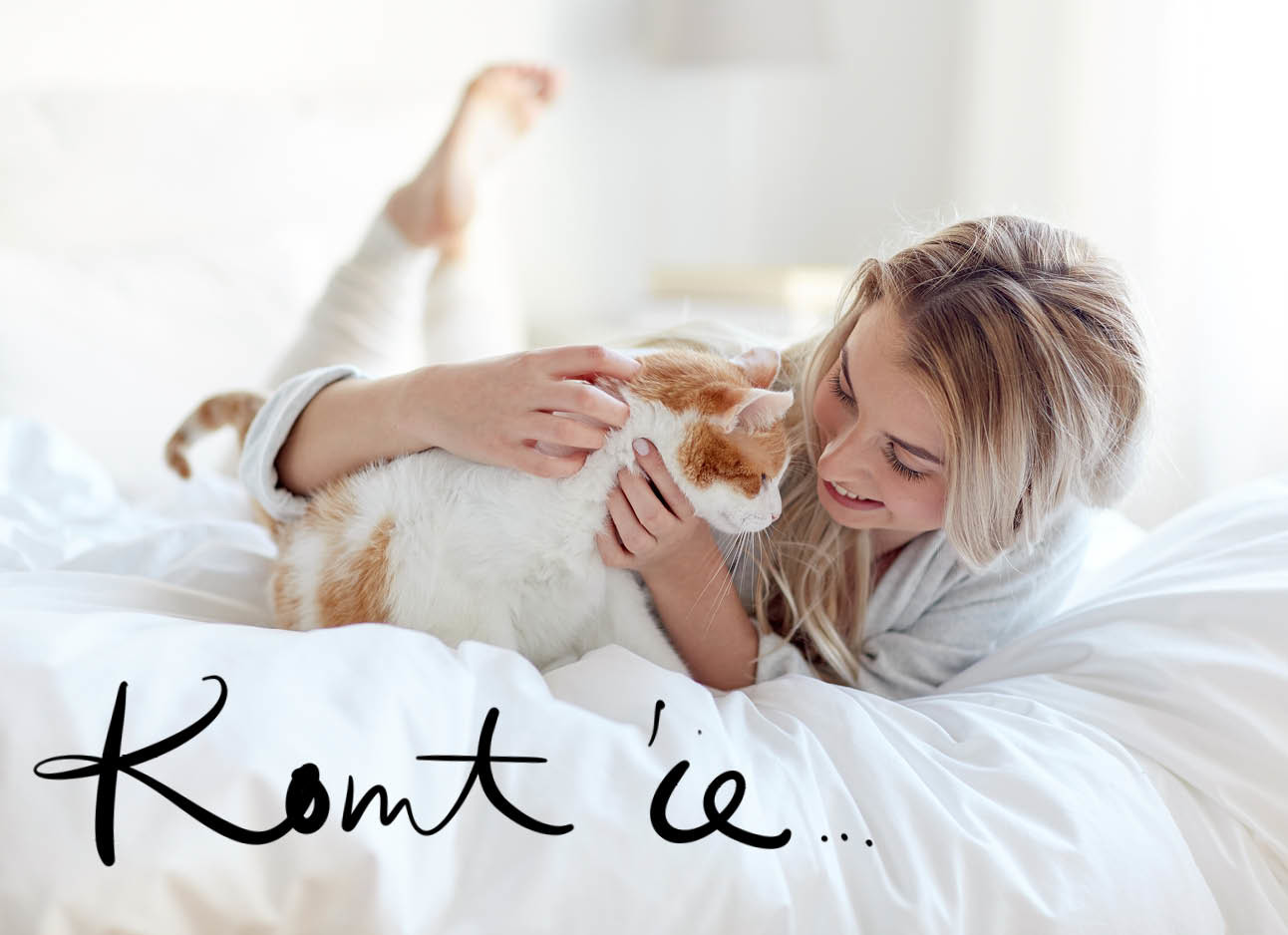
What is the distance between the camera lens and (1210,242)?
6.23 feet

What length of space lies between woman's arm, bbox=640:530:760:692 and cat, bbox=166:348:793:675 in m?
0.09

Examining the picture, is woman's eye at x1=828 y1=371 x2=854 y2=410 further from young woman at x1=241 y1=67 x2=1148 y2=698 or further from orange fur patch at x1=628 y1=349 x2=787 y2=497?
orange fur patch at x1=628 y1=349 x2=787 y2=497

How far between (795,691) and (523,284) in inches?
76.6

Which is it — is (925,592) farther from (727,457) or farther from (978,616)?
(727,457)

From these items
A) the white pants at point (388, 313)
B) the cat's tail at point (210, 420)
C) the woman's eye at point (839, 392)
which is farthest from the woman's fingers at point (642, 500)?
the white pants at point (388, 313)

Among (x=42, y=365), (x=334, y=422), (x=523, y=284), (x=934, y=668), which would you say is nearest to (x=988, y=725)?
(x=934, y=668)

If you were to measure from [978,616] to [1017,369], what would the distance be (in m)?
0.30

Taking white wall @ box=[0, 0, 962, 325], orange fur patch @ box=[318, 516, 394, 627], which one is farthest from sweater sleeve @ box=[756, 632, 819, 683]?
white wall @ box=[0, 0, 962, 325]

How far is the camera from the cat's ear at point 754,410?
0.83 m

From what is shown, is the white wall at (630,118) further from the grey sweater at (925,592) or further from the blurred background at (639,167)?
the grey sweater at (925,592)

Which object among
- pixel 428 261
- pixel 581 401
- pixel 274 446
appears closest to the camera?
pixel 581 401

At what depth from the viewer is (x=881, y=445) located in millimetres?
933

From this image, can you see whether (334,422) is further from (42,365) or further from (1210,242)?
(1210,242)

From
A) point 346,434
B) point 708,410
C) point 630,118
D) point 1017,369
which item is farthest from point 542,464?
point 630,118
